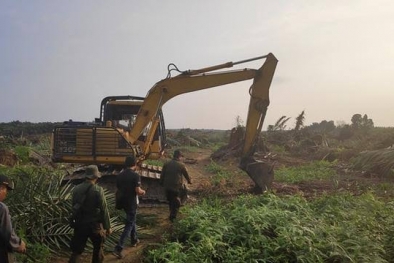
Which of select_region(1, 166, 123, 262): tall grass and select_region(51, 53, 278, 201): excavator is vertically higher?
select_region(51, 53, 278, 201): excavator

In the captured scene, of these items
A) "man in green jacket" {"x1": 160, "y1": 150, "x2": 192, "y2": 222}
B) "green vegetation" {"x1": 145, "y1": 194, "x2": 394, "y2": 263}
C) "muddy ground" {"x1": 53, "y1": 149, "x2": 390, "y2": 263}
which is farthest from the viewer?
"man in green jacket" {"x1": 160, "y1": 150, "x2": 192, "y2": 222}

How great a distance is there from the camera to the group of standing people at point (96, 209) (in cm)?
462

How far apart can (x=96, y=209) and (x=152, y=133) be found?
589cm

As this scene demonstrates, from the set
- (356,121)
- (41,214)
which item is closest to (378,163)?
(41,214)

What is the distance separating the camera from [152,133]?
1176cm

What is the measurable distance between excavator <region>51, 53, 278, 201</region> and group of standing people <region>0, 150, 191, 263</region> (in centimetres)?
249

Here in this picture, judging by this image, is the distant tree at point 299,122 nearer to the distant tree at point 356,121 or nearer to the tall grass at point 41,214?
the distant tree at point 356,121

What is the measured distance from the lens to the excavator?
→ 37.3ft

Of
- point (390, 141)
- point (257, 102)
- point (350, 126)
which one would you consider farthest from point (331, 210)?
point (350, 126)

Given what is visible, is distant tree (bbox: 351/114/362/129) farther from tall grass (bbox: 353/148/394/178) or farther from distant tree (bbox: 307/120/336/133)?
tall grass (bbox: 353/148/394/178)

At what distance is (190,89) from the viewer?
472 inches

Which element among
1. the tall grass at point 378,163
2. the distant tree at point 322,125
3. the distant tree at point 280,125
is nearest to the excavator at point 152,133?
the tall grass at point 378,163

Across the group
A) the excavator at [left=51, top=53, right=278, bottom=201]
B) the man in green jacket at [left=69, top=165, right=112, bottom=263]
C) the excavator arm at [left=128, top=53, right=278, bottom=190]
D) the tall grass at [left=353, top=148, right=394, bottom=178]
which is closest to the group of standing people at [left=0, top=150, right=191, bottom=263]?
the man in green jacket at [left=69, top=165, right=112, bottom=263]

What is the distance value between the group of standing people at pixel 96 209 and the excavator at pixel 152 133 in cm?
249
